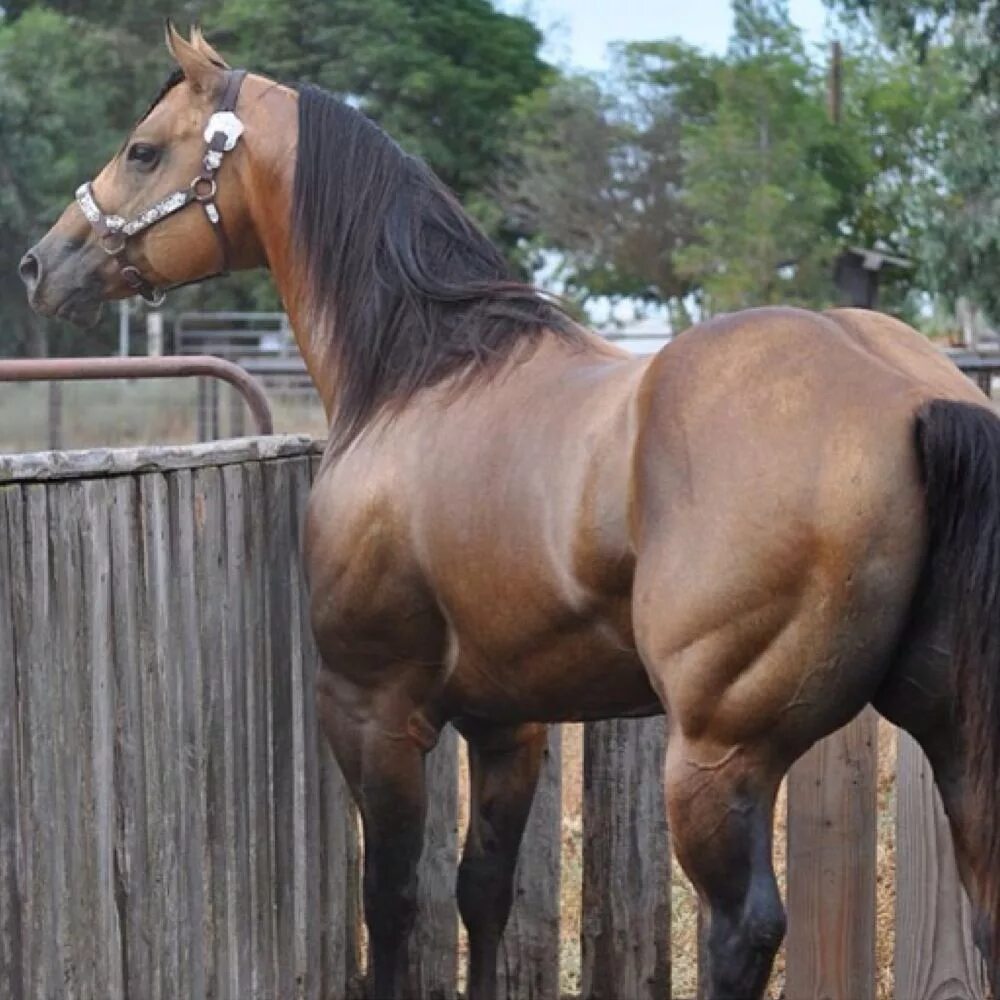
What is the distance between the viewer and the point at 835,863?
3.84 meters

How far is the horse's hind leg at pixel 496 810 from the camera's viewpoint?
361 centimetres

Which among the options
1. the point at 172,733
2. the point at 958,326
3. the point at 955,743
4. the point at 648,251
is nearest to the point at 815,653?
the point at 955,743

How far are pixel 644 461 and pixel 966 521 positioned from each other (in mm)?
492

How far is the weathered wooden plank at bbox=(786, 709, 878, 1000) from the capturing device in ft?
12.5

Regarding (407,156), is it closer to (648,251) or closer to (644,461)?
(644,461)

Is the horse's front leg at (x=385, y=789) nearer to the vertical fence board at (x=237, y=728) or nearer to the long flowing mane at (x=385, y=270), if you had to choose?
the vertical fence board at (x=237, y=728)

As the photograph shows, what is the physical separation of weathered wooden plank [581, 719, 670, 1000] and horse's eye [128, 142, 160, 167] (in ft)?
5.25

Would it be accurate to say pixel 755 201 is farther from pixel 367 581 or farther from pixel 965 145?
pixel 367 581

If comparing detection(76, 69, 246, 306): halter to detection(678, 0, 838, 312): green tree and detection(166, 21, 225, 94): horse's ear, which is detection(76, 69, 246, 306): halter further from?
detection(678, 0, 838, 312): green tree

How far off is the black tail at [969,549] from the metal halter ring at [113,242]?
1.90m

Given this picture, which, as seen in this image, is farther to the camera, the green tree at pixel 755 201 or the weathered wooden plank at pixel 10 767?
the green tree at pixel 755 201

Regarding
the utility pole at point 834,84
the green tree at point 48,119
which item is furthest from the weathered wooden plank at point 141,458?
the utility pole at point 834,84

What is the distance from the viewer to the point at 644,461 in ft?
8.80

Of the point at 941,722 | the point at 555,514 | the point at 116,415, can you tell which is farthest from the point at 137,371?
the point at 116,415
